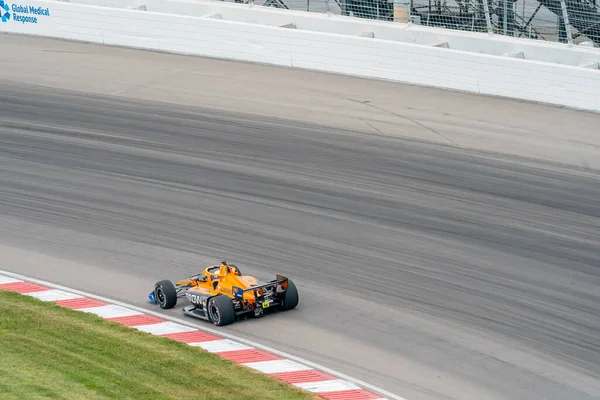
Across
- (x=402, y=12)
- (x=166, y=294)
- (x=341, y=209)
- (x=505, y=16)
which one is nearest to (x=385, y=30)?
(x=402, y=12)

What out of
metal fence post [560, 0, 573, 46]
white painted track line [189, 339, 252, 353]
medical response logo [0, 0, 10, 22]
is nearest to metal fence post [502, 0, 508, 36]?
metal fence post [560, 0, 573, 46]

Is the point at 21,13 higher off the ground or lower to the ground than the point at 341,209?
higher

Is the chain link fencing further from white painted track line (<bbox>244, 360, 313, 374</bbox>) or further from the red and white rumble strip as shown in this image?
white painted track line (<bbox>244, 360, 313, 374</bbox>)

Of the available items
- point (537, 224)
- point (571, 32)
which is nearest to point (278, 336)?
point (537, 224)

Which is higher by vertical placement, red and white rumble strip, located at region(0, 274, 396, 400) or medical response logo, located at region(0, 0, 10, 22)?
medical response logo, located at region(0, 0, 10, 22)

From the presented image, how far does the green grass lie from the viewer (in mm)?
10219

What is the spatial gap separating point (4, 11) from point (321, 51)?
30.2 ft

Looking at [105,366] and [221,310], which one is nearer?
[105,366]

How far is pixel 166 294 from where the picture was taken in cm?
1288

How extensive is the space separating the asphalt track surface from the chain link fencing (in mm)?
2455

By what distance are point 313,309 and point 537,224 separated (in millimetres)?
4095

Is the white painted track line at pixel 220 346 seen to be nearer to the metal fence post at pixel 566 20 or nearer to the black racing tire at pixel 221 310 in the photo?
the black racing tire at pixel 221 310

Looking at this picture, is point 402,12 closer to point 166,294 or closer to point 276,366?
point 166,294

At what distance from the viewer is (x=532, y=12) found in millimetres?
22969
